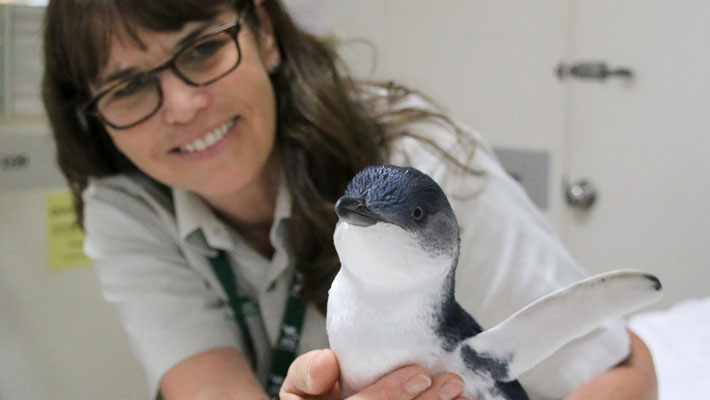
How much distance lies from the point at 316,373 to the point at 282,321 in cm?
24

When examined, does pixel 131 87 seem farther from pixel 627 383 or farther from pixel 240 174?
pixel 627 383

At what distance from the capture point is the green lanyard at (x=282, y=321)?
0.50m

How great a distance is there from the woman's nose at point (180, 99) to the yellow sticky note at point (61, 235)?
60 cm

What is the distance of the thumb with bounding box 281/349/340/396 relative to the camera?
32 cm

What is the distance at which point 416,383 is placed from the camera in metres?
0.29

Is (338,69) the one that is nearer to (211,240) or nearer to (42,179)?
(211,240)

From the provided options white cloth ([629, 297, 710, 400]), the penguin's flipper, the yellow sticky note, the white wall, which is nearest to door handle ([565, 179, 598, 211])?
the white wall

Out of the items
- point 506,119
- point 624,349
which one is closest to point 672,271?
point 624,349

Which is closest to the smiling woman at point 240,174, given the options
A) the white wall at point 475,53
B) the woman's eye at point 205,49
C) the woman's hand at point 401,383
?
the woman's eye at point 205,49

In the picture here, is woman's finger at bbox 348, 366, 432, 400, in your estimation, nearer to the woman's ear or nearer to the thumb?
the thumb

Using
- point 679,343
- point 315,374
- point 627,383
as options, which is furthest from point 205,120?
point 679,343

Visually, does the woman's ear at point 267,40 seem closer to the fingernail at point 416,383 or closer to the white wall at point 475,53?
the white wall at point 475,53

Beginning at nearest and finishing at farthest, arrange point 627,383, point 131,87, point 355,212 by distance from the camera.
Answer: point 355,212, point 627,383, point 131,87

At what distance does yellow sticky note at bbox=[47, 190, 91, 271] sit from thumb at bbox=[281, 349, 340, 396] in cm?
81
